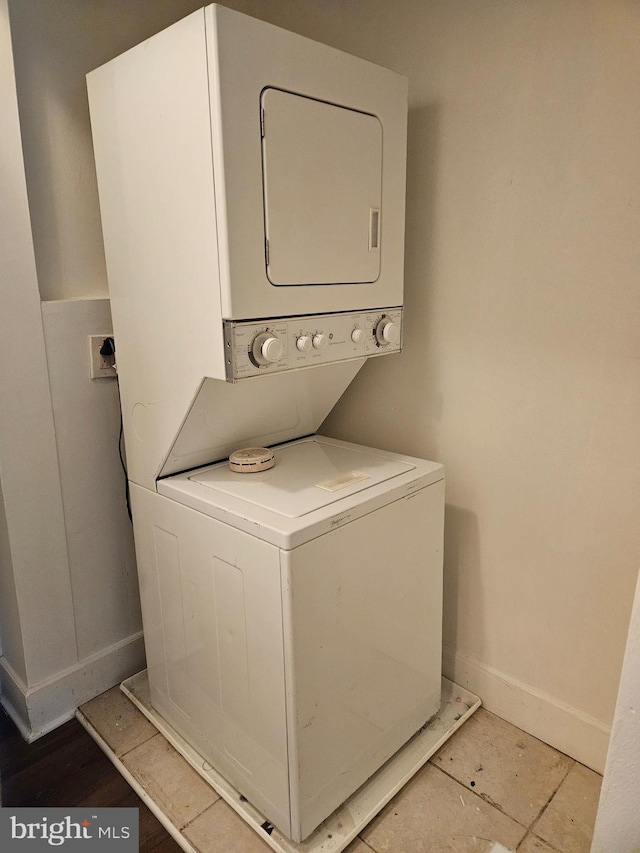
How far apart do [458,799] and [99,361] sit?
165 cm

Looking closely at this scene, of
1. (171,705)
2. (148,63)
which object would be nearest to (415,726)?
(171,705)

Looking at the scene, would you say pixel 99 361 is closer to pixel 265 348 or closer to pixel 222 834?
pixel 265 348

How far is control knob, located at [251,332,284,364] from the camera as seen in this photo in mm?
1300

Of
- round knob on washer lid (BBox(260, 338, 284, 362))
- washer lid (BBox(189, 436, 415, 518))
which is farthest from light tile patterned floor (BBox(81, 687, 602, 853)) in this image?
round knob on washer lid (BBox(260, 338, 284, 362))

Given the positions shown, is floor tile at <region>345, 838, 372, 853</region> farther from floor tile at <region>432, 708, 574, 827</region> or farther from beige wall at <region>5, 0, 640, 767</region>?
beige wall at <region>5, 0, 640, 767</region>

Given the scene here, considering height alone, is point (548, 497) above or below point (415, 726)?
above

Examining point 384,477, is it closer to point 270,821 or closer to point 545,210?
point 545,210

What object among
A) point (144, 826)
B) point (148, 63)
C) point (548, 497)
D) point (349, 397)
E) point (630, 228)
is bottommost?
point (144, 826)

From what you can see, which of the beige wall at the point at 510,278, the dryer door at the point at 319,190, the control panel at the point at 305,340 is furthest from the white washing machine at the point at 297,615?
the dryer door at the point at 319,190

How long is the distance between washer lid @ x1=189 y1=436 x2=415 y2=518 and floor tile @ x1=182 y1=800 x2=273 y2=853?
0.86 m

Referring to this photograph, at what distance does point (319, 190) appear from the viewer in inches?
53.5

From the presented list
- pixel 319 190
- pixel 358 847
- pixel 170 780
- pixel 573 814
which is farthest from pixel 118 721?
pixel 319 190

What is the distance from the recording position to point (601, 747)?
5.49 ft

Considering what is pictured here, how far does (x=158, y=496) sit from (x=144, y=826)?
86 cm
